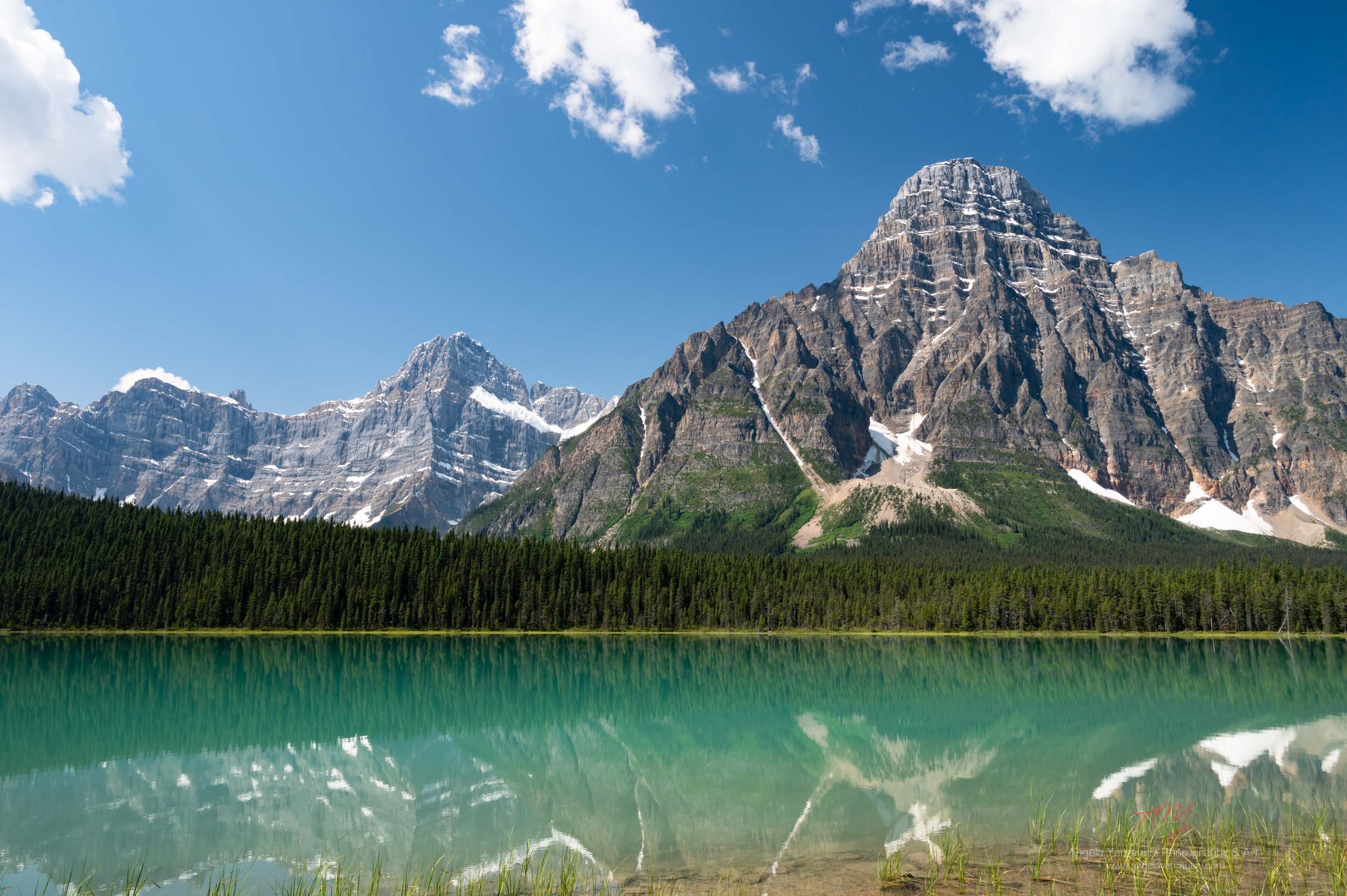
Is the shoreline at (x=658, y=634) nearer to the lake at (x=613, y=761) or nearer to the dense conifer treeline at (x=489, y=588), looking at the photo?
the dense conifer treeline at (x=489, y=588)

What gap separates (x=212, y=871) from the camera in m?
16.7

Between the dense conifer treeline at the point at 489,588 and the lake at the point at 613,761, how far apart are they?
5086cm

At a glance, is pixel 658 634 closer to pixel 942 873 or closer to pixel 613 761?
pixel 613 761

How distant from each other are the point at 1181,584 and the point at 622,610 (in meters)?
89.9

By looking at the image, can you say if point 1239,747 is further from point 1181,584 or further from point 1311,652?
point 1181,584

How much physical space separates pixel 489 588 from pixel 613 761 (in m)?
98.3

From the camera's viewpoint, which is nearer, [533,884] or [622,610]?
[533,884]

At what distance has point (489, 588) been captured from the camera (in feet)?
410

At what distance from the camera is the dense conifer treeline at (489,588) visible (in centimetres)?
11075

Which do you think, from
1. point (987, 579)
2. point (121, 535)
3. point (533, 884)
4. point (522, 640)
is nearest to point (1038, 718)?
point (533, 884)
